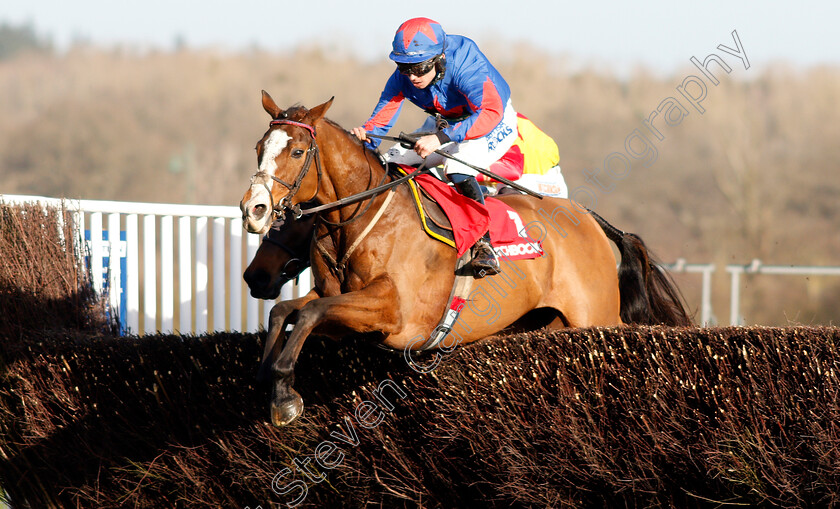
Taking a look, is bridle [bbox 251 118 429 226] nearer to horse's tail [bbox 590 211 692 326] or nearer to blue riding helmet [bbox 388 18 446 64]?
blue riding helmet [bbox 388 18 446 64]

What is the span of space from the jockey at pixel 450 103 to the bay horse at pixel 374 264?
0.74 ft

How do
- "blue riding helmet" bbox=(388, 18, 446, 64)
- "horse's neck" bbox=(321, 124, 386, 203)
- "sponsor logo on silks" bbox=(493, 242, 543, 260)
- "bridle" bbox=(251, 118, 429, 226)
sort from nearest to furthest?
"bridle" bbox=(251, 118, 429, 226), "horse's neck" bbox=(321, 124, 386, 203), "blue riding helmet" bbox=(388, 18, 446, 64), "sponsor logo on silks" bbox=(493, 242, 543, 260)

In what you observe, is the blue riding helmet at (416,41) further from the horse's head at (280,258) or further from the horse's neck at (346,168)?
the horse's head at (280,258)

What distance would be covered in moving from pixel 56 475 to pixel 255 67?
2776 centimetres

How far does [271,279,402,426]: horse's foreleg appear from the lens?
3.37 meters

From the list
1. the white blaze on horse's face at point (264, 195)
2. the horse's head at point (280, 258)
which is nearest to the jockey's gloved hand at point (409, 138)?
the white blaze on horse's face at point (264, 195)

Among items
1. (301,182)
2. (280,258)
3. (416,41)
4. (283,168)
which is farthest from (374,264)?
(280,258)

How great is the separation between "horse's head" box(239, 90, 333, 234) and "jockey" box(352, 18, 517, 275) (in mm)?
448

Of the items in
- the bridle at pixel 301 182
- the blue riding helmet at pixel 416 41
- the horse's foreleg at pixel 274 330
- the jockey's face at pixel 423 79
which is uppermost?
the blue riding helmet at pixel 416 41

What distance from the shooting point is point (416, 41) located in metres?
4.02

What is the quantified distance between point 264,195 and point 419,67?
1125 mm

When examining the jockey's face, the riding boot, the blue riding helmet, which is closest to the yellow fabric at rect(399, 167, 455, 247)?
the riding boot

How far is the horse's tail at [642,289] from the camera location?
5434mm

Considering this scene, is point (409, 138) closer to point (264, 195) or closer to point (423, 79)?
point (423, 79)
